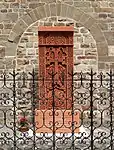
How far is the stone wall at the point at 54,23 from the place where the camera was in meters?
10.3

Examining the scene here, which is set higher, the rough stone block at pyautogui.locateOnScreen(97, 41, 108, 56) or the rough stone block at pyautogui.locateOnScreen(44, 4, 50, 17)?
the rough stone block at pyautogui.locateOnScreen(44, 4, 50, 17)

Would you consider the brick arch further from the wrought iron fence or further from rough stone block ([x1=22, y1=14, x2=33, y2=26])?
the wrought iron fence

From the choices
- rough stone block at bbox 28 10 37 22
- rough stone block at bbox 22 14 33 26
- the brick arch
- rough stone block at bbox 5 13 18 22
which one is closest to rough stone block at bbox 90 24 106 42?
the brick arch

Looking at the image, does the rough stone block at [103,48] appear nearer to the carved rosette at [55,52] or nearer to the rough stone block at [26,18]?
the carved rosette at [55,52]

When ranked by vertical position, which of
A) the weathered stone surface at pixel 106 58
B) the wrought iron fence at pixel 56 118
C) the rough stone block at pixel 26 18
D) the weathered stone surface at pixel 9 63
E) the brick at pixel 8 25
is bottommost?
the wrought iron fence at pixel 56 118

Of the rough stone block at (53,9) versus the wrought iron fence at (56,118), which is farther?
the rough stone block at (53,9)

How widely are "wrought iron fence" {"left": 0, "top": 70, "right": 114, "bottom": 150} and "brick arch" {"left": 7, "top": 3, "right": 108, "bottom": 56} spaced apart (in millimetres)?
1013

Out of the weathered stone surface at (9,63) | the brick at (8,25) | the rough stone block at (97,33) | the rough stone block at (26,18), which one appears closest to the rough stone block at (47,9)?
the rough stone block at (26,18)

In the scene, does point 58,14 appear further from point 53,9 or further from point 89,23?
point 89,23

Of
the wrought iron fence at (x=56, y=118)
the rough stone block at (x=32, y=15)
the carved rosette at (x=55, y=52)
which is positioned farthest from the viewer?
the carved rosette at (x=55, y=52)

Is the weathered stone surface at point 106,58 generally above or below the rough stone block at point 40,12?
below

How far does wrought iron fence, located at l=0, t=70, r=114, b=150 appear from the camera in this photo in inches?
271

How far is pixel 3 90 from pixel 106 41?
2.79m

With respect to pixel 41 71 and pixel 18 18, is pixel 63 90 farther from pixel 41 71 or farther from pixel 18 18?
pixel 18 18
